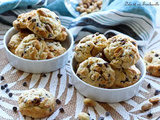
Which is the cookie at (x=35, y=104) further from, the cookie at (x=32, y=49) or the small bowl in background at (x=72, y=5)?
the small bowl in background at (x=72, y=5)

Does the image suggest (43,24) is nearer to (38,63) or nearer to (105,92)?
(38,63)

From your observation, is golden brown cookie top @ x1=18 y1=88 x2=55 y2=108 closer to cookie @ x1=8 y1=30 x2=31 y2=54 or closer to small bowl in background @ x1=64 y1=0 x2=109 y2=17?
cookie @ x1=8 y1=30 x2=31 y2=54

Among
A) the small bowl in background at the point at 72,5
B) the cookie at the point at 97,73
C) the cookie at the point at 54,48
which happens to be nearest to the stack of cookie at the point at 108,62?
the cookie at the point at 97,73

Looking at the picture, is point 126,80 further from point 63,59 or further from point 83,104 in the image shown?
point 63,59

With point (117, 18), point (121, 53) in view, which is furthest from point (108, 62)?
point (117, 18)

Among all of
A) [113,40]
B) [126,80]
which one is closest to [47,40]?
[113,40]

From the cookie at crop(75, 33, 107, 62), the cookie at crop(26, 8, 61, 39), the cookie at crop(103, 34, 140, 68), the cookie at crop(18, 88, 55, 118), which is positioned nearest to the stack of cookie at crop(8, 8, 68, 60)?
the cookie at crop(26, 8, 61, 39)
